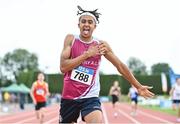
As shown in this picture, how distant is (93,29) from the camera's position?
18.5ft

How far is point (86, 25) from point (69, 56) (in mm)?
393

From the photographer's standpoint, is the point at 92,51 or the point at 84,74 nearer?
the point at 92,51

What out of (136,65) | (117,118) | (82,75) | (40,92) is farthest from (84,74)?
(136,65)

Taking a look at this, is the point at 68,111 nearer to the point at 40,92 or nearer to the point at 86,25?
the point at 86,25

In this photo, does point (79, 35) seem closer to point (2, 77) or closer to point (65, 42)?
point (65, 42)

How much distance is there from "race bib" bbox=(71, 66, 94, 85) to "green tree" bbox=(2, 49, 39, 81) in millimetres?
112745

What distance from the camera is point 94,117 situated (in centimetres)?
562

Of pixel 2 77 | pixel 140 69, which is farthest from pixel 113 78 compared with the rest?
pixel 140 69

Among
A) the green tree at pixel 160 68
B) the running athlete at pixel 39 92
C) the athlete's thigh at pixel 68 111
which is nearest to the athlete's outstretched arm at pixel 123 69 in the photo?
the athlete's thigh at pixel 68 111

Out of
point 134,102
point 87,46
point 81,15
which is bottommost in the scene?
point 134,102

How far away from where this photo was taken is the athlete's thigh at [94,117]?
5.60m

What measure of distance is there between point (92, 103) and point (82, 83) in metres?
0.26

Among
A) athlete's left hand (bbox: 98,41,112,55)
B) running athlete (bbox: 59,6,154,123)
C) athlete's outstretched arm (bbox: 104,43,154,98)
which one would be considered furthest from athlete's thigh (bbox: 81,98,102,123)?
athlete's left hand (bbox: 98,41,112,55)

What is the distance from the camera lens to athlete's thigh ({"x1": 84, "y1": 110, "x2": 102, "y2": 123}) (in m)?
5.60
